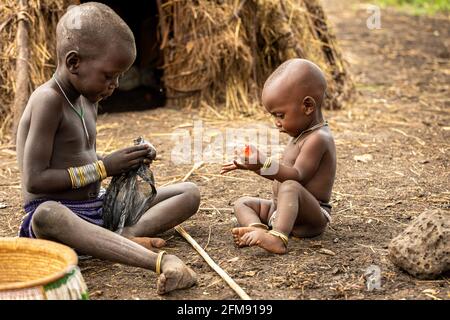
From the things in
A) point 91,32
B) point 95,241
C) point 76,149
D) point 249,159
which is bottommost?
point 95,241

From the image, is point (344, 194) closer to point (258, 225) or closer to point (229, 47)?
point (258, 225)

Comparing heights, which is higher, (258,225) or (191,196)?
(191,196)

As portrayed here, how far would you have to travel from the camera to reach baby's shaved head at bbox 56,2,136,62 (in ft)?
10.7

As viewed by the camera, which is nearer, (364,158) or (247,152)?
(247,152)

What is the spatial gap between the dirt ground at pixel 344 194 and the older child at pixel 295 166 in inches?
4.4

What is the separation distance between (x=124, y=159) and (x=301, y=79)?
3.25 ft

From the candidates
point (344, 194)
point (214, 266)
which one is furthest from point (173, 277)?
point (344, 194)

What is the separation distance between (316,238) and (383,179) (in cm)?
127

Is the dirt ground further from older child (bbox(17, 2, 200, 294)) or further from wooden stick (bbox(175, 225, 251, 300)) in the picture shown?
older child (bbox(17, 2, 200, 294))

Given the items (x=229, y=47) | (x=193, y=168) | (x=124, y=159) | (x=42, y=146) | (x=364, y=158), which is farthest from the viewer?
(x=229, y=47)

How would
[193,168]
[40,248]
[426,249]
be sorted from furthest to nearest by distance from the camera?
[193,168]
[426,249]
[40,248]

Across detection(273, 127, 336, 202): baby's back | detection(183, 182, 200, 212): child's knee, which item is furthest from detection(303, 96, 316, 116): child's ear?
detection(183, 182, 200, 212): child's knee

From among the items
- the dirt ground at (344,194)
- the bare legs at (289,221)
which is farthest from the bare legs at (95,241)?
the bare legs at (289,221)

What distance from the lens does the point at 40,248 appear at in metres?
2.89
